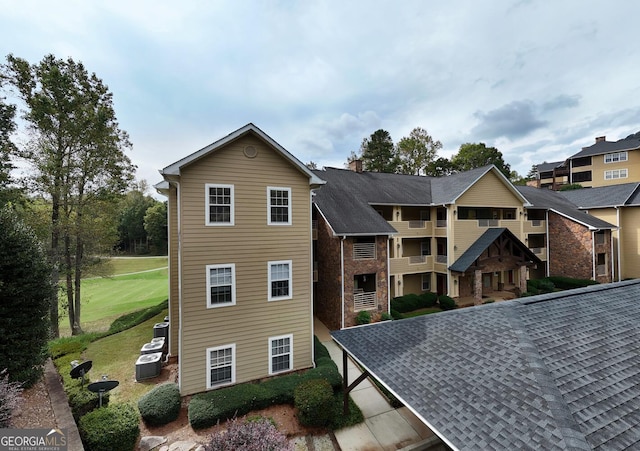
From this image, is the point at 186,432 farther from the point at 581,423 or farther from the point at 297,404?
the point at 581,423

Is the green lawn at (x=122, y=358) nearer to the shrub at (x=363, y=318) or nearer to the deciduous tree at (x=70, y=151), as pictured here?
the deciduous tree at (x=70, y=151)

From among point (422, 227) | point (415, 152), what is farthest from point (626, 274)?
point (415, 152)

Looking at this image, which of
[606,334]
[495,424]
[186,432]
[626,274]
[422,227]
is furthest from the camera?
[626,274]

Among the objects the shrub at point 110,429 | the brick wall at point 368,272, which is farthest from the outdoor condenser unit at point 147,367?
the brick wall at point 368,272

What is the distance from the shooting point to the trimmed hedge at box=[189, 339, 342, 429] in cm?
850

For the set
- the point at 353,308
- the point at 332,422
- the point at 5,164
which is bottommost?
the point at 332,422

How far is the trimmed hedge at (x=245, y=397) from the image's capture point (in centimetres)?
850

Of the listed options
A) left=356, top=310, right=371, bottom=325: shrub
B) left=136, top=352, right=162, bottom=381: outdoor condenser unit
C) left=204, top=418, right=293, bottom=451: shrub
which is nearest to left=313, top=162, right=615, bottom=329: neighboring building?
left=356, top=310, right=371, bottom=325: shrub

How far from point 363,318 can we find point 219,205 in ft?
32.8

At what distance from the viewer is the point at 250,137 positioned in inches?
435

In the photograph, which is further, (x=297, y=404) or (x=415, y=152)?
(x=415, y=152)

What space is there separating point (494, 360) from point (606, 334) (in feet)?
11.8

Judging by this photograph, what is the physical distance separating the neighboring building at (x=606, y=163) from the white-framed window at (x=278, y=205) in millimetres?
55692

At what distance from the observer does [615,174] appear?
4253 cm
